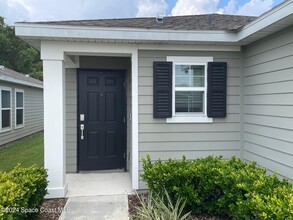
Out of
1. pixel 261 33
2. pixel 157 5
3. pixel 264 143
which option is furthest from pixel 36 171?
pixel 157 5

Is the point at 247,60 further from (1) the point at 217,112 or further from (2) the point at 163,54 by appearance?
(2) the point at 163,54

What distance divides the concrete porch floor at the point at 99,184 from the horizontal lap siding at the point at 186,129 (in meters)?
0.47

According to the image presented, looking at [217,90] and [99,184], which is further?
[99,184]

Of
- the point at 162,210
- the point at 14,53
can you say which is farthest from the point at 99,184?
the point at 14,53

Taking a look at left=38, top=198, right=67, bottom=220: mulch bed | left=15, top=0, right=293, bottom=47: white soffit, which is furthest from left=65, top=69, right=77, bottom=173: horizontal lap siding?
left=38, top=198, right=67, bottom=220: mulch bed

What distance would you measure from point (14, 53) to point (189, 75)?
21.6 metres

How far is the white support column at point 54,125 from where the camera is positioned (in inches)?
161

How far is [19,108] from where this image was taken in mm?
10812

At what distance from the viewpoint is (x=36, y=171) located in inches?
134

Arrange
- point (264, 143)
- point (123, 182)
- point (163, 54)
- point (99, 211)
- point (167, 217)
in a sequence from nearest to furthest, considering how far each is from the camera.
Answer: point (167, 217), point (99, 211), point (264, 143), point (163, 54), point (123, 182)

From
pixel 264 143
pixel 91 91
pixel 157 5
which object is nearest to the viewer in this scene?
pixel 264 143

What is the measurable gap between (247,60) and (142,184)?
2812 mm

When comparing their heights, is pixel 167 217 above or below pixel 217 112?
below

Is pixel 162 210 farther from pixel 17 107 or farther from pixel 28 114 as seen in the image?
pixel 28 114
